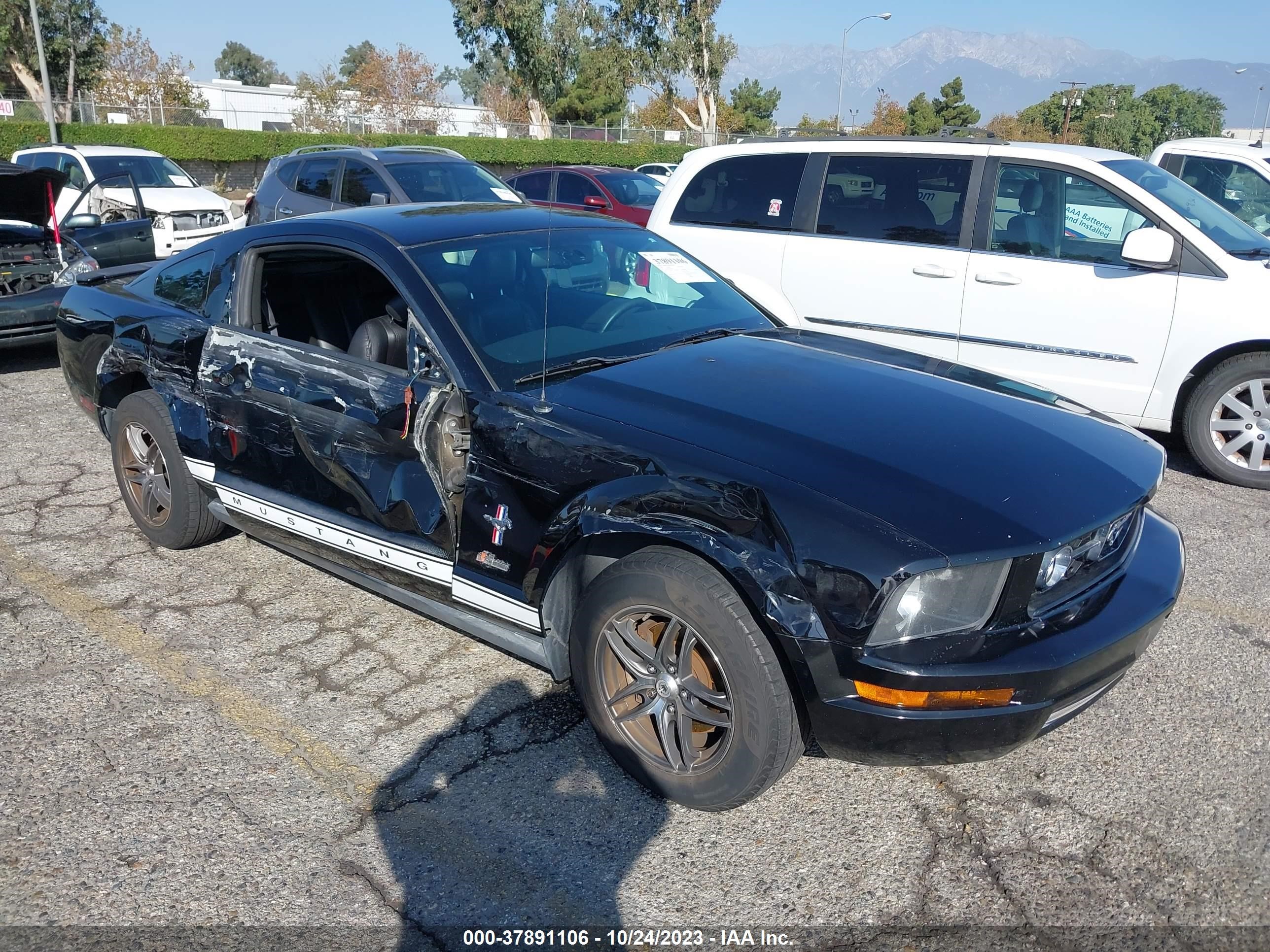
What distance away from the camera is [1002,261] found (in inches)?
237

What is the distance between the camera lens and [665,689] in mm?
2803

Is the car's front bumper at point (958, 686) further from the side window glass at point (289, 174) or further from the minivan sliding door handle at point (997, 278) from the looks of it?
the side window glass at point (289, 174)

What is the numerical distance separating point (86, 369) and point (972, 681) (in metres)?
4.52

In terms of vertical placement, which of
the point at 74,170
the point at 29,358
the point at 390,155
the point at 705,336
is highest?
the point at 390,155

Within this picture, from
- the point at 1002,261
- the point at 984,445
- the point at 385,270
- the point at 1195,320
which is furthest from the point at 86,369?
the point at 1195,320

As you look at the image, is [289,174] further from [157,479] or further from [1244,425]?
[1244,425]

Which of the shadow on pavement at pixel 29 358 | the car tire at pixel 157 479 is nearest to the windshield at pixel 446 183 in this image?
the shadow on pavement at pixel 29 358

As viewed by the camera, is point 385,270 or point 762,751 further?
point 385,270

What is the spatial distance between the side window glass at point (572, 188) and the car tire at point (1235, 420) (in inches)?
379

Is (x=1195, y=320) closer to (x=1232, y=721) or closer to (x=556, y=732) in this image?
(x=1232, y=721)

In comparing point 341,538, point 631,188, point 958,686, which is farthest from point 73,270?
point 631,188

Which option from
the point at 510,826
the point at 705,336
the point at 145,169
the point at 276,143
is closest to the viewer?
the point at 510,826

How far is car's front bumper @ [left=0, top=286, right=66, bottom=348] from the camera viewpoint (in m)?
7.66

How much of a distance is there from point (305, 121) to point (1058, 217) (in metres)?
40.4
